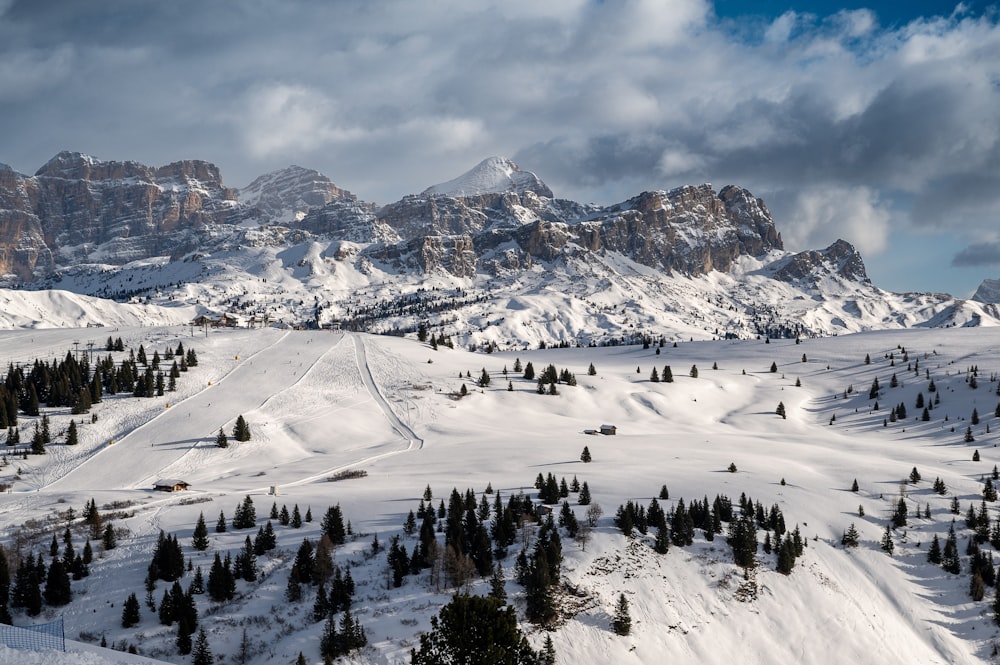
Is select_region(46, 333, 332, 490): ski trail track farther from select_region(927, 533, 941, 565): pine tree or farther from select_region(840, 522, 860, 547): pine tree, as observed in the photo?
select_region(927, 533, 941, 565): pine tree

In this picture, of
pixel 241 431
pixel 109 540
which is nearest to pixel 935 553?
pixel 109 540

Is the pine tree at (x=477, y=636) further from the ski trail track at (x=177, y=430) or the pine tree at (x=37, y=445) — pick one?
the pine tree at (x=37, y=445)

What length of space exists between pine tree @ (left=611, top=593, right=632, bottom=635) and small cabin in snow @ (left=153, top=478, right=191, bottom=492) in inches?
2301

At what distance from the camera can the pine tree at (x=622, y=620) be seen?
5475cm

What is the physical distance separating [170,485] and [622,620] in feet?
196

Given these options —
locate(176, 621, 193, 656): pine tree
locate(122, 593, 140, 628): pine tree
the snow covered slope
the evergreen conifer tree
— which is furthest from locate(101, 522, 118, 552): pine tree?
locate(176, 621, 193, 656): pine tree

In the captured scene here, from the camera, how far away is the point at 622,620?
5503cm

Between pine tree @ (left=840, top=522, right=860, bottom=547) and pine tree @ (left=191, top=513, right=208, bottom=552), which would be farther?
pine tree @ (left=840, top=522, right=860, bottom=547)

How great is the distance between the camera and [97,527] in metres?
68.9

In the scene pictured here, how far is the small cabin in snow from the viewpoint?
3428 inches

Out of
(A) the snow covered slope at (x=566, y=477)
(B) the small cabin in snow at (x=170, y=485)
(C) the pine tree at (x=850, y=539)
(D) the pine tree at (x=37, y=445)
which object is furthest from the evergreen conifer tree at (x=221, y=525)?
(C) the pine tree at (x=850, y=539)

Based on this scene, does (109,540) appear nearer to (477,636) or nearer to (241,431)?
(477,636)

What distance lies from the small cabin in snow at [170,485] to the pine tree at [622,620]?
58436 mm

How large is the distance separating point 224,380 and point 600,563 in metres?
111
